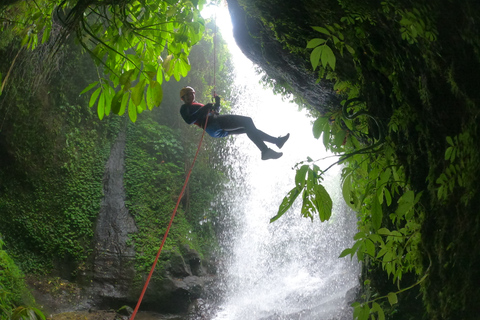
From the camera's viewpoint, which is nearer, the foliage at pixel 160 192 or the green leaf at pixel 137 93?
the green leaf at pixel 137 93

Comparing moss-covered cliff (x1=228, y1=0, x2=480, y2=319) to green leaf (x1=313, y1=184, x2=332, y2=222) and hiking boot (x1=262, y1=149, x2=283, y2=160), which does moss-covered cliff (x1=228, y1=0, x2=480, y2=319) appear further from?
hiking boot (x1=262, y1=149, x2=283, y2=160)

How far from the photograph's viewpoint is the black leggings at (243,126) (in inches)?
171

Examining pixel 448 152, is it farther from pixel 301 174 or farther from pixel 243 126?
pixel 243 126

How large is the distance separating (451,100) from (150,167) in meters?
10.3

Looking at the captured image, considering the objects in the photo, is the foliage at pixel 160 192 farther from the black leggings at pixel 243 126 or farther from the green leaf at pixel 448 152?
the green leaf at pixel 448 152

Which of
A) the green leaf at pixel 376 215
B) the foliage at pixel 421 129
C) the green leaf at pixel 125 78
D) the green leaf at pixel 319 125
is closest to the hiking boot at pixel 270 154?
the foliage at pixel 421 129

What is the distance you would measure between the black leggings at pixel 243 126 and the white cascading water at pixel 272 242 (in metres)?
4.50

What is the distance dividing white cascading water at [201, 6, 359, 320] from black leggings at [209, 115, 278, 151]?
14.7ft

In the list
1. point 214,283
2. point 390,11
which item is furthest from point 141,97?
point 214,283

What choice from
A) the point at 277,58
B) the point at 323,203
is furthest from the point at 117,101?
the point at 277,58

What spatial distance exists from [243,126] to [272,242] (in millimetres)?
8384

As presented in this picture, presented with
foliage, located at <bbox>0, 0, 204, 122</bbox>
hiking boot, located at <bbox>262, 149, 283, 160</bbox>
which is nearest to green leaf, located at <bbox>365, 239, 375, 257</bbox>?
foliage, located at <bbox>0, 0, 204, 122</bbox>

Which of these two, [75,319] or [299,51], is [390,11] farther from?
[75,319]

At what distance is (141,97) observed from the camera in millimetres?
1723
